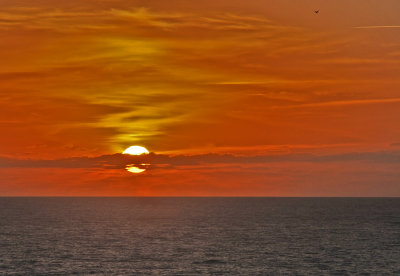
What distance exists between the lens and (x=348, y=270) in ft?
322

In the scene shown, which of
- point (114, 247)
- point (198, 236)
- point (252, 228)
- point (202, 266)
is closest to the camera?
point (202, 266)

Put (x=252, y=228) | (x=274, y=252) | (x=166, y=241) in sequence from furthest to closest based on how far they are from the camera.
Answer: (x=252, y=228), (x=166, y=241), (x=274, y=252)

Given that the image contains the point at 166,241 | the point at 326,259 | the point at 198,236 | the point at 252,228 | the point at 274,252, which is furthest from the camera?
the point at 252,228

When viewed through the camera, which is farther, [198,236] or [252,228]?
[252,228]

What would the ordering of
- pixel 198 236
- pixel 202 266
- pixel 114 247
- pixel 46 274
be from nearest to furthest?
1. pixel 46 274
2. pixel 202 266
3. pixel 114 247
4. pixel 198 236

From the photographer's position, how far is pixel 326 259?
110688mm

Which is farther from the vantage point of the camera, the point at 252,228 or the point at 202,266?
A: the point at 252,228

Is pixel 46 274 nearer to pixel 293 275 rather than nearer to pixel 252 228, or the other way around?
pixel 293 275

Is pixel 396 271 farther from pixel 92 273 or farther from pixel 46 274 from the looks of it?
pixel 46 274

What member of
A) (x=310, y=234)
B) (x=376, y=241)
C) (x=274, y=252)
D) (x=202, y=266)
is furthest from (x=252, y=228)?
(x=202, y=266)

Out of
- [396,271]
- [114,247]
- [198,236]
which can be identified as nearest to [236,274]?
[396,271]

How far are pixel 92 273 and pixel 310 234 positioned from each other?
82376 millimetres

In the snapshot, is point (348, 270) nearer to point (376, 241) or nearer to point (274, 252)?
point (274, 252)

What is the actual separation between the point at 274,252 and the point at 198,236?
122ft
